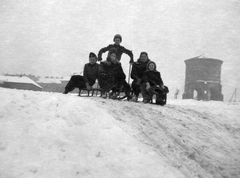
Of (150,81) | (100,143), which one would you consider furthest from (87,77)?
(100,143)

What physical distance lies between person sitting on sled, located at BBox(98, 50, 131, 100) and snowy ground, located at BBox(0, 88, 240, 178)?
1.80 m

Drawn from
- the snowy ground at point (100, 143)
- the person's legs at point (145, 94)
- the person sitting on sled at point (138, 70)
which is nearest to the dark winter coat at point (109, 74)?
the person sitting on sled at point (138, 70)

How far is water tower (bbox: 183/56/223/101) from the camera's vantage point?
35.1 m

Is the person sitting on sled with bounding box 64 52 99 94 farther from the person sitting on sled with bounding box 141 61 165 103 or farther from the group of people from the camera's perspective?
the person sitting on sled with bounding box 141 61 165 103

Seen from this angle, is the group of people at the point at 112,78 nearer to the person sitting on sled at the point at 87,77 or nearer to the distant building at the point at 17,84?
the person sitting on sled at the point at 87,77

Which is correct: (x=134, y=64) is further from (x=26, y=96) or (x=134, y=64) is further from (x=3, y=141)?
(x=3, y=141)

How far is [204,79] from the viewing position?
3544 centimetres

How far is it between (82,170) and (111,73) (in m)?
4.86

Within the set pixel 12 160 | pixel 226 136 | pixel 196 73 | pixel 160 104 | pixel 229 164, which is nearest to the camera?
pixel 12 160

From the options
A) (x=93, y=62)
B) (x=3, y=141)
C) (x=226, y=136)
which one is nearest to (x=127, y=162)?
(x=3, y=141)

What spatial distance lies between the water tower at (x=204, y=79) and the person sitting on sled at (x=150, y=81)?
2946cm

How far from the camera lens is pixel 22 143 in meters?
3.56

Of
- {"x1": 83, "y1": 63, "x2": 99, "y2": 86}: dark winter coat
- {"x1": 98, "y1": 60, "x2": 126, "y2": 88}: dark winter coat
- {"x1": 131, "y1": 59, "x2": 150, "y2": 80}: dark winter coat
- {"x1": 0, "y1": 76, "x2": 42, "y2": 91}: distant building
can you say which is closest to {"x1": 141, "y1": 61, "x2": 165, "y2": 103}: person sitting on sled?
{"x1": 131, "y1": 59, "x2": 150, "y2": 80}: dark winter coat

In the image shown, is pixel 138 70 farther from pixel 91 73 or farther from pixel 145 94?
pixel 91 73
